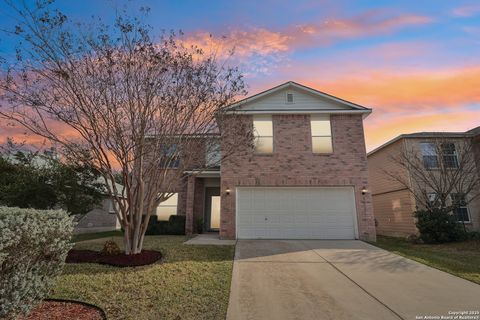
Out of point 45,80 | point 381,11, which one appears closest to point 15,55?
point 45,80

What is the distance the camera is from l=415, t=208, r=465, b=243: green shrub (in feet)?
40.7

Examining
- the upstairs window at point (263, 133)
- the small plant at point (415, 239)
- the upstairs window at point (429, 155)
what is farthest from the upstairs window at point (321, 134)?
the upstairs window at point (429, 155)

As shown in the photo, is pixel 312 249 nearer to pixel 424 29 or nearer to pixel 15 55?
pixel 424 29

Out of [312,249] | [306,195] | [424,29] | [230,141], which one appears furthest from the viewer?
[306,195]

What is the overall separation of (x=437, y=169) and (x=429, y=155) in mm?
909

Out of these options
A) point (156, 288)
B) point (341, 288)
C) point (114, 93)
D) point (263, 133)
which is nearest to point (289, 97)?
point (263, 133)

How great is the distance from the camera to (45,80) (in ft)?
24.6

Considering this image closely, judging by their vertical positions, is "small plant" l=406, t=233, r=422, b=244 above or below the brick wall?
below

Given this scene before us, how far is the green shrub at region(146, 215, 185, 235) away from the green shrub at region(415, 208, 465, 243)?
12.2 m

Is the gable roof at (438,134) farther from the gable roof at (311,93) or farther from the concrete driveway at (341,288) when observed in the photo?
the concrete driveway at (341,288)

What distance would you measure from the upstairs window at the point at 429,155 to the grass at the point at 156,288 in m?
13.7

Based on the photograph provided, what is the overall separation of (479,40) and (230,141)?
8.83 meters

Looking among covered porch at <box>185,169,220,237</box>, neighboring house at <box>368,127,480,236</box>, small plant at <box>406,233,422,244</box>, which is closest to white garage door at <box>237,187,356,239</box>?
covered porch at <box>185,169,220,237</box>

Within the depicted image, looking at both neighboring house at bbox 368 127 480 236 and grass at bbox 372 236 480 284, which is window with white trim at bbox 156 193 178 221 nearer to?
grass at bbox 372 236 480 284
